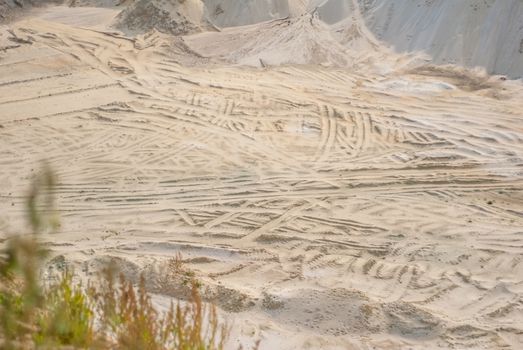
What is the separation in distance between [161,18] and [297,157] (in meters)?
7.25

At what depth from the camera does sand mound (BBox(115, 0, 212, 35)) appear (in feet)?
44.5

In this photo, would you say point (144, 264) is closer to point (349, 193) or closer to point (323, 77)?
point (349, 193)

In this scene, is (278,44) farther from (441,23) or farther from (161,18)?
(441,23)

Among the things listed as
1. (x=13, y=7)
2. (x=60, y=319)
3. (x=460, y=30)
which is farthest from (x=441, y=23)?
(x=60, y=319)

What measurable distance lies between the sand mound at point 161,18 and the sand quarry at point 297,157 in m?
0.05

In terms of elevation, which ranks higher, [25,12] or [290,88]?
[25,12]

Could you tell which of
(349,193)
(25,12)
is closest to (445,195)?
(349,193)

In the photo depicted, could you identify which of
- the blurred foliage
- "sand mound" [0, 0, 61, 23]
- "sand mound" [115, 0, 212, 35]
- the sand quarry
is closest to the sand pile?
the sand quarry

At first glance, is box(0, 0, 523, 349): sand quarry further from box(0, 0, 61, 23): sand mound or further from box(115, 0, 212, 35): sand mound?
box(0, 0, 61, 23): sand mound

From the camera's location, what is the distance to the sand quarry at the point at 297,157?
5.23 meters

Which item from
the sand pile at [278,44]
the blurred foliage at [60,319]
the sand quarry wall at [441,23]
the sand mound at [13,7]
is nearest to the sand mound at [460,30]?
the sand quarry wall at [441,23]

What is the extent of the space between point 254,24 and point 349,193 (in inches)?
310

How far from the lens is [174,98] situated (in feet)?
32.8

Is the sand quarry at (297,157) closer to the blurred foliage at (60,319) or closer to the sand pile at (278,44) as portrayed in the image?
the sand pile at (278,44)
